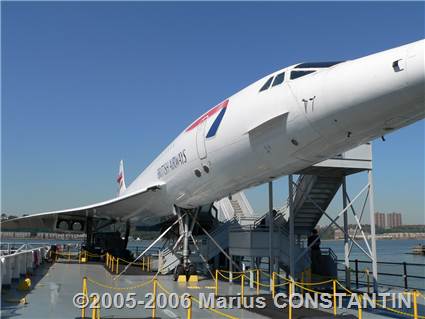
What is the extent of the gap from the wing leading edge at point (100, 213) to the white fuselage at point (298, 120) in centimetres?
336

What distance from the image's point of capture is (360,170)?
13242 mm

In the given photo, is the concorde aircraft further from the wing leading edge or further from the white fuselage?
the wing leading edge

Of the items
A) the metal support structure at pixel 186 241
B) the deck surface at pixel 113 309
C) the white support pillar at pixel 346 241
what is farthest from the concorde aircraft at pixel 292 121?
the white support pillar at pixel 346 241

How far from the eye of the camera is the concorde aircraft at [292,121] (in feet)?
22.2

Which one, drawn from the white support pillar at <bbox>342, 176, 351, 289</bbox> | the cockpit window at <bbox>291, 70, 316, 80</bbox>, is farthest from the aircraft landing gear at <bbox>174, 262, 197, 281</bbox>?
the cockpit window at <bbox>291, 70, 316, 80</bbox>

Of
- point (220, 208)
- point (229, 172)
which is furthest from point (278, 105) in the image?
point (220, 208)

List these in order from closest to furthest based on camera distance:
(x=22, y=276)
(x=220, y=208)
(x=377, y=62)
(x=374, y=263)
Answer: (x=377, y=62)
(x=374, y=263)
(x=22, y=276)
(x=220, y=208)

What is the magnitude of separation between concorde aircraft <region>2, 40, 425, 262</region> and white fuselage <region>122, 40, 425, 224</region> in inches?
0.6

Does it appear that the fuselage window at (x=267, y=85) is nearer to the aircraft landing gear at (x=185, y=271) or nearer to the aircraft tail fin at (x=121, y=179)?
the aircraft landing gear at (x=185, y=271)

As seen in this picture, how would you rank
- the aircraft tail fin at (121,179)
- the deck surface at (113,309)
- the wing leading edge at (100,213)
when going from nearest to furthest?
the deck surface at (113,309) → the wing leading edge at (100,213) → the aircraft tail fin at (121,179)

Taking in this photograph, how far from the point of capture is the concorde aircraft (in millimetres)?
6770

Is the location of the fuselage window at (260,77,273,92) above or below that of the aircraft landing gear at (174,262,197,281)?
above

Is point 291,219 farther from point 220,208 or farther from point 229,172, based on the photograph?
point 220,208

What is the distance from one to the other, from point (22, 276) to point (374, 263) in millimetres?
11136
